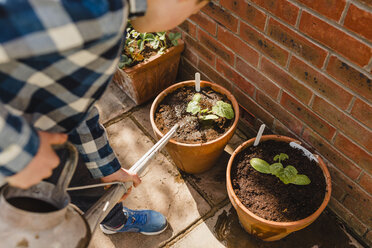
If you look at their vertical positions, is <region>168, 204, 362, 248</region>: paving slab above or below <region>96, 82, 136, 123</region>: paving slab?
below

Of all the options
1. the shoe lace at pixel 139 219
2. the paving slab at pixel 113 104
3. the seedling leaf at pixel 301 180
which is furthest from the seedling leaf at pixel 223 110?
the paving slab at pixel 113 104

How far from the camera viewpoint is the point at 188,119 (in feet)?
5.56

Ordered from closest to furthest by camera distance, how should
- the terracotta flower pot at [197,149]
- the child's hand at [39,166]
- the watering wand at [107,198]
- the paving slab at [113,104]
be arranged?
the child's hand at [39,166], the watering wand at [107,198], the terracotta flower pot at [197,149], the paving slab at [113,104]

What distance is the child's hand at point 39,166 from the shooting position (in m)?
0.68

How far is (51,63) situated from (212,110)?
44.0 inches

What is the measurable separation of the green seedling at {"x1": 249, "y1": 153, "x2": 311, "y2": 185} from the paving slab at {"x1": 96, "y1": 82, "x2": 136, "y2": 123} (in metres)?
1.12

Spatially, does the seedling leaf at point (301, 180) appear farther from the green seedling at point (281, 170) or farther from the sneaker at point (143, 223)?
the sneaker at point (143, 223)

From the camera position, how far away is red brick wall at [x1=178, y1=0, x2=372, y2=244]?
3.72 ft

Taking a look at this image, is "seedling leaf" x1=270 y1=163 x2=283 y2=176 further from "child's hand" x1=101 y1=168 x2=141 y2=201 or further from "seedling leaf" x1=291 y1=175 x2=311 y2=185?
"child's hand" x1=101 y1=168 x2=141 y2=201

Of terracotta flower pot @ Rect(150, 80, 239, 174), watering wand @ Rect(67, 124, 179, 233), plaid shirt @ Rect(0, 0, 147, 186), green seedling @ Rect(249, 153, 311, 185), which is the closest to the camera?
plaid shirt @ Rect(0, 0, 147, 186)

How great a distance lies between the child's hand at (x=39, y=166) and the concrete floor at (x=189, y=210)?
106 cm

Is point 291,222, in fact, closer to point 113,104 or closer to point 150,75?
point 150,75

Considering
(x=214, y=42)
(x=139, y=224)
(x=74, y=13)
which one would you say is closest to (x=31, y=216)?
(x=74, y=13)

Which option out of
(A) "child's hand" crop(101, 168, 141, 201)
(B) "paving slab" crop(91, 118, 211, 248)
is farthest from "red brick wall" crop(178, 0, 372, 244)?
(A) "child's hand" crop(101, 168, 141, 201)
